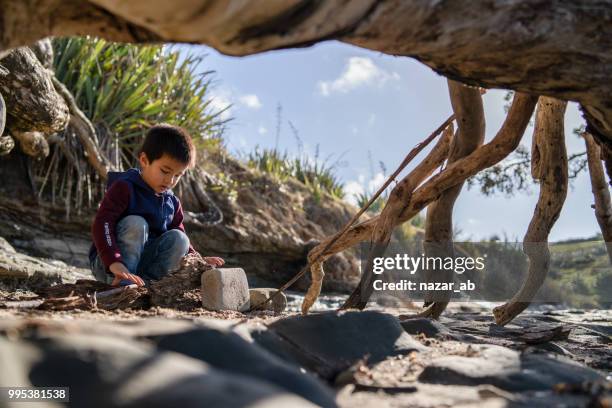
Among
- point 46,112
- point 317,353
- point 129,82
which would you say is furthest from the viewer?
point 129,82

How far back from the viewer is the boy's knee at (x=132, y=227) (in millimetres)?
3551

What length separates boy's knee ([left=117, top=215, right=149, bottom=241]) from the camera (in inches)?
140

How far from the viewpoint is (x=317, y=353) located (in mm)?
1780

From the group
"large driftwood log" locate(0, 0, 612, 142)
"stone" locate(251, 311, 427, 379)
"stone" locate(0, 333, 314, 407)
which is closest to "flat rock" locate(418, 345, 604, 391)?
"stone" locate(251, 311, 427, 379)

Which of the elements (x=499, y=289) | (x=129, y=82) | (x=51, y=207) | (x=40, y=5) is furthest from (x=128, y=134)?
(x=499, y=289)

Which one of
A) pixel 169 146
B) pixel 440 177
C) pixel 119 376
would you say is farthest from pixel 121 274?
pixel 119 376

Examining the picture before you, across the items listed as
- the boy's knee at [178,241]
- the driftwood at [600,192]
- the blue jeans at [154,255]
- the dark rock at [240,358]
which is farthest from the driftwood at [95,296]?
the driftwood at [600,192]

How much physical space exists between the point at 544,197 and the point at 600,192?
0.92 m

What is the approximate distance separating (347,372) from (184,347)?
435mm

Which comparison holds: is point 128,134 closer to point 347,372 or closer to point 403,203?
point 403,203

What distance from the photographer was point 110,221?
3514mm

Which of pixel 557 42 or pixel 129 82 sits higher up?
pixel 129 82

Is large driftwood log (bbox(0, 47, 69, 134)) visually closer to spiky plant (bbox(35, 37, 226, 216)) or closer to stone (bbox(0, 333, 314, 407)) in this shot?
spiky plant (bbox(35, 37, 226, 216))

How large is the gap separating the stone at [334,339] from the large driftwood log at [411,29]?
0.86m
